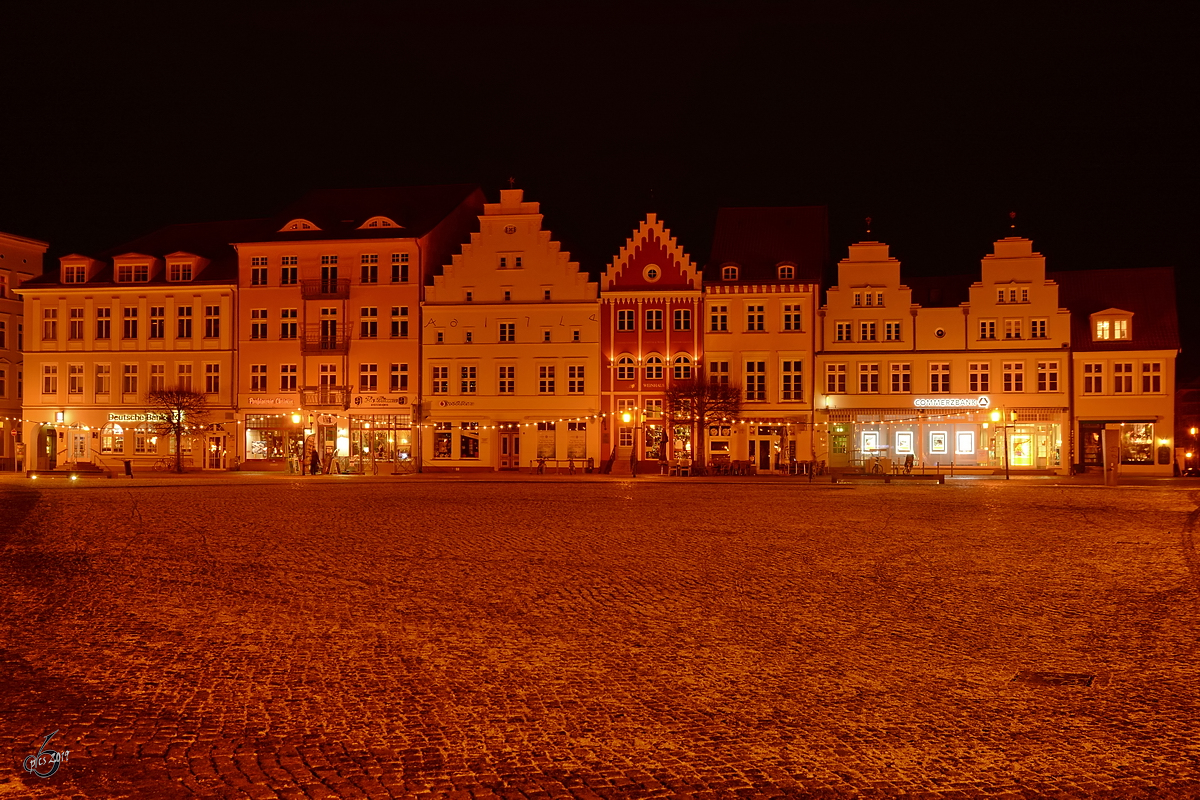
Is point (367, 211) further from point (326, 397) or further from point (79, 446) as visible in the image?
point (79, 446)

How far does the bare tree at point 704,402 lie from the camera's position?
52.5 meters

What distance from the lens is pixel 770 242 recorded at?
5697cm

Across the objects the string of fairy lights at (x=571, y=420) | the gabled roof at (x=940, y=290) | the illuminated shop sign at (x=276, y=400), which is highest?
the gabled roof at (x=940, y=290)

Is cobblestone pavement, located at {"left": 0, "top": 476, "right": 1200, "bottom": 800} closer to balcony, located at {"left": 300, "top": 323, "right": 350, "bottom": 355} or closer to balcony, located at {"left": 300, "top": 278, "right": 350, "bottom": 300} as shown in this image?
balcony, located at {"left": 300, "top": 323, "right": 350, "bottom": 355}

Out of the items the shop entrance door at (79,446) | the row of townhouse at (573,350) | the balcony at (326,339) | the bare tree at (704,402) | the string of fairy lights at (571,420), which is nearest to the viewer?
the bare tree at (704,402)

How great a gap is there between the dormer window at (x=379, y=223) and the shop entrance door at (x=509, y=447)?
38.7ft

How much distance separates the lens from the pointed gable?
181ft

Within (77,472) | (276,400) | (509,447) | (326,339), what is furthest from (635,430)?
(77,472)

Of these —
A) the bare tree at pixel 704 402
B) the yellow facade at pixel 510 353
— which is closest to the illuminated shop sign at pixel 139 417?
the yellow facade at pixel 510 353

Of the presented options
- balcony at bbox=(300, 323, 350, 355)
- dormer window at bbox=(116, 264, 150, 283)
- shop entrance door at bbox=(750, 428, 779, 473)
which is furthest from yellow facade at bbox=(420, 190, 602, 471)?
dormer window at bbox=(116, 264, 150, 283)

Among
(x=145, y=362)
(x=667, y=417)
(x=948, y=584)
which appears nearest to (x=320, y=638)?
(x=948, y=584)

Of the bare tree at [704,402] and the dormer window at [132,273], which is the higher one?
the dormer window at [132,273]

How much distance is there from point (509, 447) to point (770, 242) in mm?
16786

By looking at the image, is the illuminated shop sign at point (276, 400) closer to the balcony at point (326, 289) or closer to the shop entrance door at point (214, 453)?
the shop entrance door at point (214, 453)
